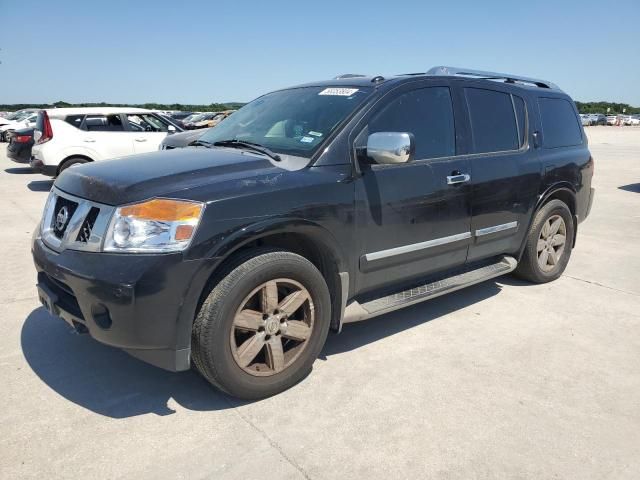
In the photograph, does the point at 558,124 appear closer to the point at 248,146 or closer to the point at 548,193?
the point at 548,193

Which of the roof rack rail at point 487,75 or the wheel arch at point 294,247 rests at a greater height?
the roof rack rail at point 487,75

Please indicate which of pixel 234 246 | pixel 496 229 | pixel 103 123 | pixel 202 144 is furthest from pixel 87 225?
pixel 103 123

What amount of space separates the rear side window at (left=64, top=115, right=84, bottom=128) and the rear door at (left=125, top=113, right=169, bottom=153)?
0.87 meters

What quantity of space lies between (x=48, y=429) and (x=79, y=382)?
1.52 ft

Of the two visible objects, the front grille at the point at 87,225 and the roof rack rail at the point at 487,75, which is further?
the roof rack rail at the point at 487,75

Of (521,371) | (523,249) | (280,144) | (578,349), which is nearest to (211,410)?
(280,144)

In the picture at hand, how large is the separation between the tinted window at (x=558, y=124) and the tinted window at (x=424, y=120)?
1.45 metres

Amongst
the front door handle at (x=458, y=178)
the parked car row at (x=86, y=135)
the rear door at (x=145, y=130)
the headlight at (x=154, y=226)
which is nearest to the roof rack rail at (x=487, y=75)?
the front door handle at (x=458, y=178)

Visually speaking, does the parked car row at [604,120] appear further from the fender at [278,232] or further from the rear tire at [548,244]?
the fender at [278,232]

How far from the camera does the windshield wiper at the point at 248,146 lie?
320cm

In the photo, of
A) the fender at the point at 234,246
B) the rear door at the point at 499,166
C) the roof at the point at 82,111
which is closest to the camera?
the fender at the point at 234,246

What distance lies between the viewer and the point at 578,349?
11.9ft

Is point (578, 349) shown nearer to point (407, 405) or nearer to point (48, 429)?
point (407, 405)

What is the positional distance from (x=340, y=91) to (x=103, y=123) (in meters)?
8.16
